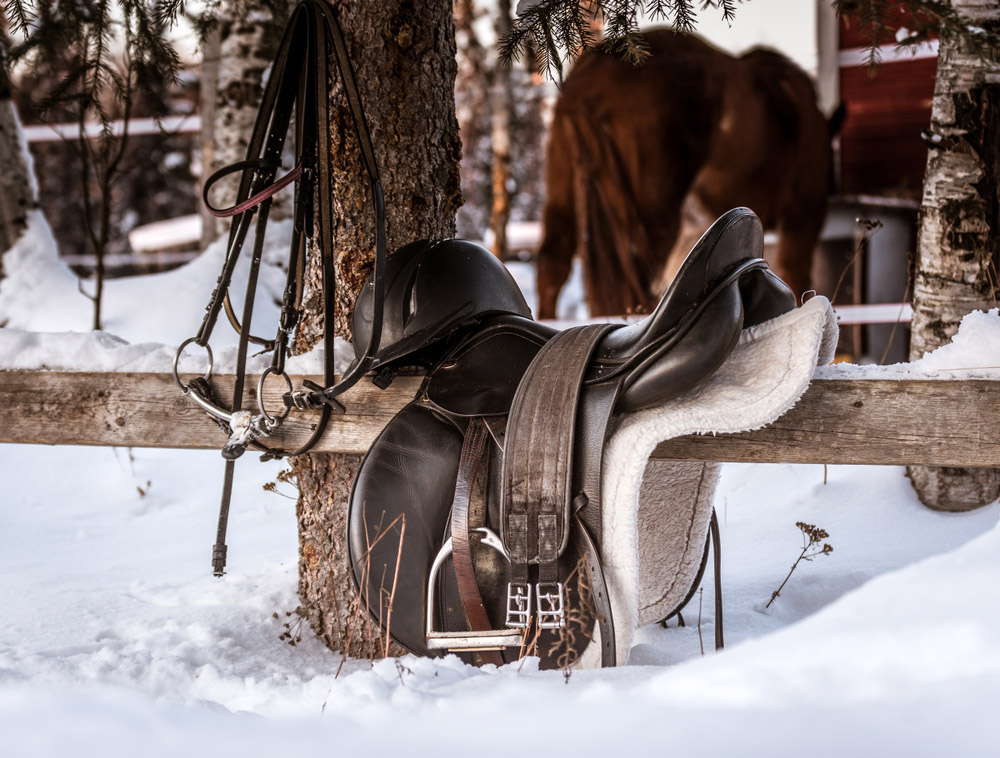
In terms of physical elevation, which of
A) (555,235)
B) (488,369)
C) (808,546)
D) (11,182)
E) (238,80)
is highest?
(238,80)

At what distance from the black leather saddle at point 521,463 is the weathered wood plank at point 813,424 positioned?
0.18 metres

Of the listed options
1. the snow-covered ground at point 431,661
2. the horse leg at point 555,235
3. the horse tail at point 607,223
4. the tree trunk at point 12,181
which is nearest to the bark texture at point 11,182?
the tree trunk at point 12,181

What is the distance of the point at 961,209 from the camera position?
2.40 metres

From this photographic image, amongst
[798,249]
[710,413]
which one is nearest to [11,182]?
[710,413]

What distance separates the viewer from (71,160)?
12.3 meters

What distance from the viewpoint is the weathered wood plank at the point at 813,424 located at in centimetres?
138

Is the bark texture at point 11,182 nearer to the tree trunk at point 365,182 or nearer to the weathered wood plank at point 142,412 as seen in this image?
the weathered wood plank at point 142,412

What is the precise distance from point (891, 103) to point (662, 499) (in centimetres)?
700

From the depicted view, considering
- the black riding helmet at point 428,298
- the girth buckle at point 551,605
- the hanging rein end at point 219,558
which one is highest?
the black riding helmet at point 428,298

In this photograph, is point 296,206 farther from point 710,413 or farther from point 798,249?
point 798,249

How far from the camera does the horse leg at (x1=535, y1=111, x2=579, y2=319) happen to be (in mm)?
5680

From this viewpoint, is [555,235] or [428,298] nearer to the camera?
[428,298]

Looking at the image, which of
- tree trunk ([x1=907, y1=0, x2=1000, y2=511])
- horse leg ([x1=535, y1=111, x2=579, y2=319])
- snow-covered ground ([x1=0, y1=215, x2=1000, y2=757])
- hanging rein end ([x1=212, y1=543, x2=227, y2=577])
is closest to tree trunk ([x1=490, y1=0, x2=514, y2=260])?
horse leg ([x1=535, y1=111, x2=579, y2=319])

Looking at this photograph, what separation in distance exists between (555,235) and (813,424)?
446cm
